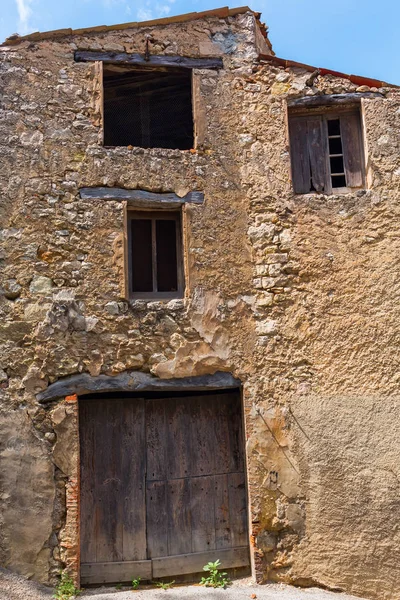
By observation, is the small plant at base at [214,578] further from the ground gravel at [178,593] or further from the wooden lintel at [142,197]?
the wooden lintel at [142,197]

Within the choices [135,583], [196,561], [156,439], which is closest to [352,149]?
[156,439]

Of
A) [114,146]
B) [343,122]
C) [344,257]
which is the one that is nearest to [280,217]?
[344,257]

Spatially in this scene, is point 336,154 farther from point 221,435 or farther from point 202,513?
point 202,513

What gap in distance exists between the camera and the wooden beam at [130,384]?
6.45 metres

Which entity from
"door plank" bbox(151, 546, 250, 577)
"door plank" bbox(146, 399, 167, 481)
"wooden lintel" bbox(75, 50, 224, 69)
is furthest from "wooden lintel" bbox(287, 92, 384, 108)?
"door plank" bbox(151, 546, 250, 577)

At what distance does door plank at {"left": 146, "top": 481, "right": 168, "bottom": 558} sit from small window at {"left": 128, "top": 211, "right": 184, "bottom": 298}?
2221 millimetres

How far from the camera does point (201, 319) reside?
268 inches

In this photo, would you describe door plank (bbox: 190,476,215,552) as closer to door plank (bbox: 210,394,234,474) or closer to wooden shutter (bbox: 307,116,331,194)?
door plank (bbox: 210,394,234,474)

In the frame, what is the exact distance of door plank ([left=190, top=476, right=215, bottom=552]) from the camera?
6.80 m

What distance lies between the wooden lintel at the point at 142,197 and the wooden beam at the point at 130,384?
200 cm

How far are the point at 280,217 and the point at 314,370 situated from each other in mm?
1847

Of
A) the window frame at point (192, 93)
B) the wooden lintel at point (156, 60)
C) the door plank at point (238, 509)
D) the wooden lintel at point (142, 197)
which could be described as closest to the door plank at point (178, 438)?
the door plank at point (238, 509)

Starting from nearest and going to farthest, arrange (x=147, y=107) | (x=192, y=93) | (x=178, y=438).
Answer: (x=178, y=438), (x=192, y=93), (x=147, y=107)

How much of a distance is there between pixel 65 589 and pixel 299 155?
5601 millimetres
